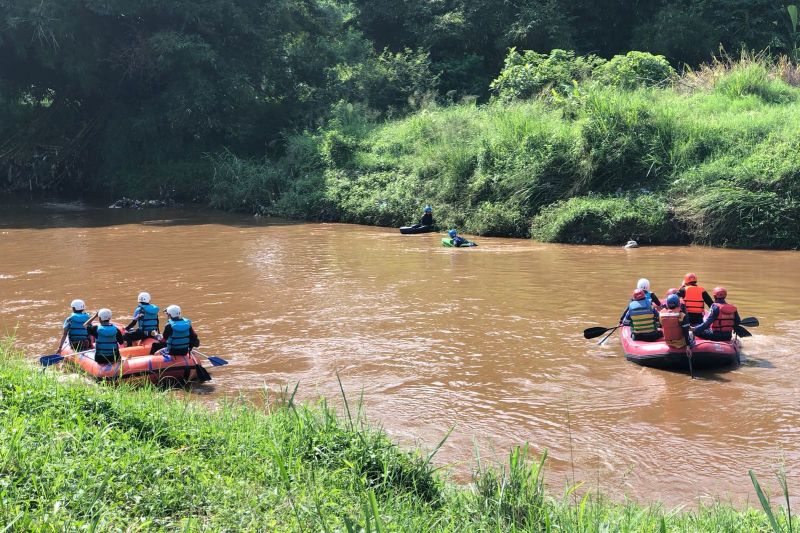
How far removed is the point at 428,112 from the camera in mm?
30312

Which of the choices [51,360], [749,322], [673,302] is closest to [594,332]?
[673,302]

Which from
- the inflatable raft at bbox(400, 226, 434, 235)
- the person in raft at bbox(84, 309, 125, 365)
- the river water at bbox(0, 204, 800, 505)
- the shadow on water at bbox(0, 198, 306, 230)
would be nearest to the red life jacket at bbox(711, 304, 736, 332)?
the river water at bbox(0, 204, 800, 505)

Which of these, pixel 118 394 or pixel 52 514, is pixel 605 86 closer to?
pixel 118 394

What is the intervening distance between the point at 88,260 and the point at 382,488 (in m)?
16.7

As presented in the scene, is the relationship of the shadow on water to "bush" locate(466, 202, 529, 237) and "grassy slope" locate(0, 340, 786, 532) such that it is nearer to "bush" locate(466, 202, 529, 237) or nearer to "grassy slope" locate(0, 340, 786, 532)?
"bush" locate(466, 202, 529, 237)

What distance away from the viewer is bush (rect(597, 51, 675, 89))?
87.5 feet

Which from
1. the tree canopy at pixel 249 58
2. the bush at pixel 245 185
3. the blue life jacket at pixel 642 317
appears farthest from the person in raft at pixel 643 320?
the tree canopy at pixel 249 58

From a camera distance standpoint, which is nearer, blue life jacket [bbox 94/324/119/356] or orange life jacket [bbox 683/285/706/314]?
blue life jacket [bbox 94/324/119/356]

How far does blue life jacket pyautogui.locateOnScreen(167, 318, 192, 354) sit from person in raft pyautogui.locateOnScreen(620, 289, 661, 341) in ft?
20.5

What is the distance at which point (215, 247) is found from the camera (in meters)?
22.1

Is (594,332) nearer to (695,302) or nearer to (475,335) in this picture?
(695,302)

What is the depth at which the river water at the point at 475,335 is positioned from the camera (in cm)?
803

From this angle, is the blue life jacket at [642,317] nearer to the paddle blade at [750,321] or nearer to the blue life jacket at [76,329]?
the paddle blade at [750,321]

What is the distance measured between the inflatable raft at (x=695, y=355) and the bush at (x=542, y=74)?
1843 centimetres
